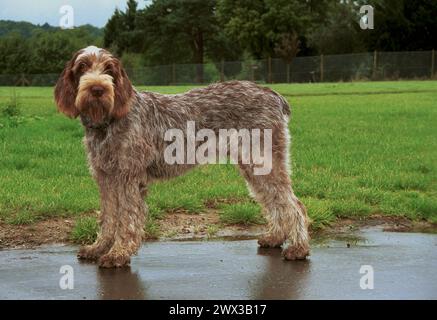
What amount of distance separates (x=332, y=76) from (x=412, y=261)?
45552mm

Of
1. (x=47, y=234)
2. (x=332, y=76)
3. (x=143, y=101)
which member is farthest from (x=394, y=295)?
(x=332, y=76)

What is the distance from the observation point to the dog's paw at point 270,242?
741 centimetres

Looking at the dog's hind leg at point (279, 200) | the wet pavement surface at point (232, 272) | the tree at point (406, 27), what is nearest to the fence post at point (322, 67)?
the tree at point (406, 27)

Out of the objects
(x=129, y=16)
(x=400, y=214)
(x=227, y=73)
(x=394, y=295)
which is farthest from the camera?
(x=129, y=16)

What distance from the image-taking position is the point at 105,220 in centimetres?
698

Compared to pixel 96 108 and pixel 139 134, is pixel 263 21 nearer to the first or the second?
pixel 139 134

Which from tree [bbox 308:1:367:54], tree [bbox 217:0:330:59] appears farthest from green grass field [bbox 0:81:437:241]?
tree [bbox 217:0:330:59]

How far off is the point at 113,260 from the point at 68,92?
5.02ft

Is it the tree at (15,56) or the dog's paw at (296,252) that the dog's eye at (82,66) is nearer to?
the dog's paw at (296,252)

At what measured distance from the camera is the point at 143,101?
7031 millimetres

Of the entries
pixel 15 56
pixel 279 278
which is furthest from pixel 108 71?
pixel 15 56

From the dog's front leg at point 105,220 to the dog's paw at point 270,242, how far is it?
4.88 ft

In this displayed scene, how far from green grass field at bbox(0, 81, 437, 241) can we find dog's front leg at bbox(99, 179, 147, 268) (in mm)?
1062

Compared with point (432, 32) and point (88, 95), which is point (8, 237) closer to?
point (88, 95)
